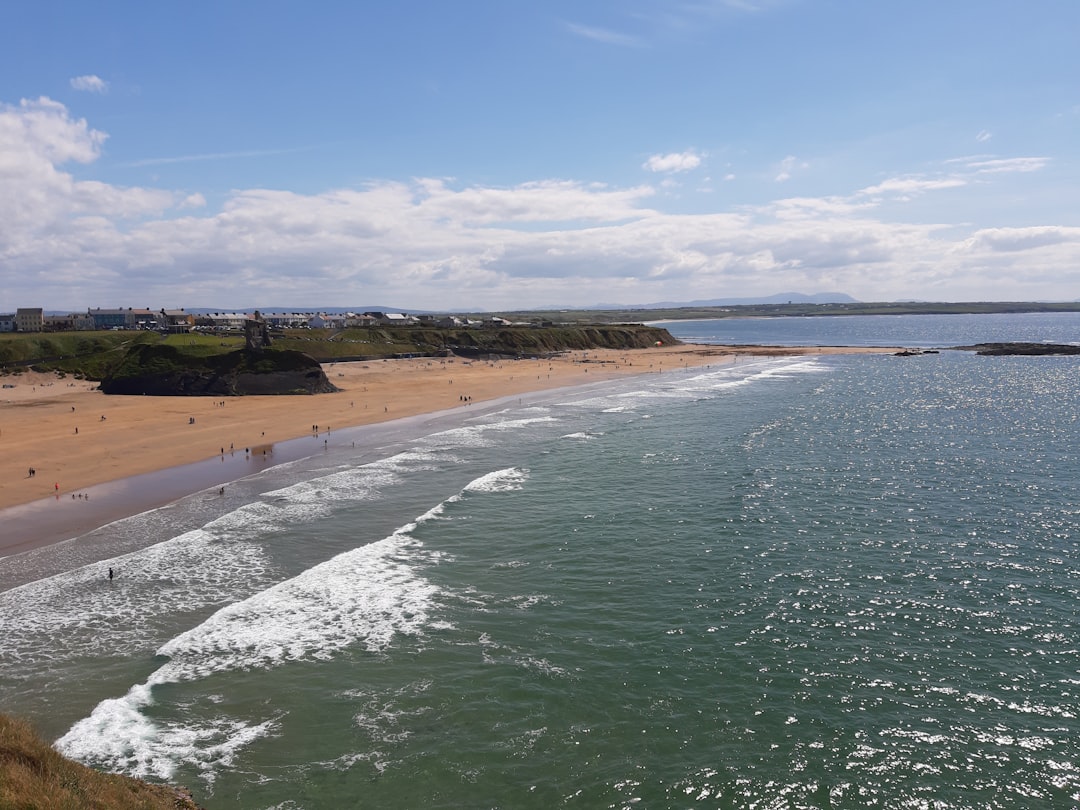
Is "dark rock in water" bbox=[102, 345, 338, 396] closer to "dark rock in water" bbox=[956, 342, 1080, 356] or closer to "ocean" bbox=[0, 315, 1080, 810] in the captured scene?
"ocean" bbox=[0, 315, 1080, 810]

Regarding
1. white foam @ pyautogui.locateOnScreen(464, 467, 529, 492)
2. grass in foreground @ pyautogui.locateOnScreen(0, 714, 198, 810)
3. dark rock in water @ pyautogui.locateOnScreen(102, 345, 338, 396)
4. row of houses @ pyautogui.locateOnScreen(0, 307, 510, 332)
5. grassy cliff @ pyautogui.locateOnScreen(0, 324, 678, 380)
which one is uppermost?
row of houses @ pyautogui.locateOnScreen(0, 307, 510, 332)

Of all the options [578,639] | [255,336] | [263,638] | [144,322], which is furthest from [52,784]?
[144,322]

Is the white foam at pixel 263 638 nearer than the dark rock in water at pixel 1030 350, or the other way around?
the white foam at pixel 263 638

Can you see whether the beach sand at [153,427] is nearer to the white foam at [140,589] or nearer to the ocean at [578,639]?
the ocean at [578,639]

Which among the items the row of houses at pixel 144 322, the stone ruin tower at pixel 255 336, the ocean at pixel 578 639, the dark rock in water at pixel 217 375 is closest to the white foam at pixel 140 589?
the ocean at pixel 578 639

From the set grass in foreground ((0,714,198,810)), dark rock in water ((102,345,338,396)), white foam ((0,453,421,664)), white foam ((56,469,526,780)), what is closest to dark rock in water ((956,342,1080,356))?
dark rock in water ((102,345,338,396))

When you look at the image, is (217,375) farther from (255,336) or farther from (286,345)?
(286,345)

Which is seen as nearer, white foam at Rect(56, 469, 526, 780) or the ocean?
the ocean

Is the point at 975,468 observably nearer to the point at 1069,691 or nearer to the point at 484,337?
the point at 1069,691
